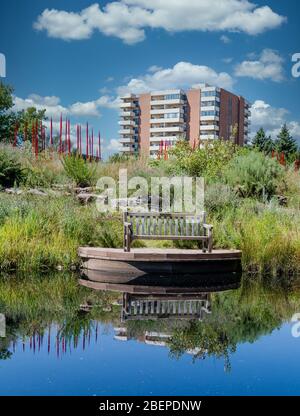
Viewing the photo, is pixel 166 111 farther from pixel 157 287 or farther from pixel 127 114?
pixel 157 287

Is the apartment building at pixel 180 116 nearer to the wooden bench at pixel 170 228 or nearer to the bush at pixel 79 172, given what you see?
the bush at pixel 79 172

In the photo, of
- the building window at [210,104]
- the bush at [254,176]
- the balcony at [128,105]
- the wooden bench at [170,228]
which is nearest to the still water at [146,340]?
the wooden bench at [170,228]

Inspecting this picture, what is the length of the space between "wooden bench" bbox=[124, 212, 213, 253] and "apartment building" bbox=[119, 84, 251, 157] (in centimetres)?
6770

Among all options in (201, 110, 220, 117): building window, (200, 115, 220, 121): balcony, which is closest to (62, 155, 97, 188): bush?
(200, 115, 220, 121): balcony

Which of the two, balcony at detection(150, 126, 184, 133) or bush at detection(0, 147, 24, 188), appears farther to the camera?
balcony at detection(150, 126, 184, 133)

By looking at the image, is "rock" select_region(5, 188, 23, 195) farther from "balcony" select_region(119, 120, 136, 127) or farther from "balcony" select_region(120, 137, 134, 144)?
"balcony" select_region(120, 137, 134, 144)

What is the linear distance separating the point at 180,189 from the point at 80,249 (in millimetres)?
3215

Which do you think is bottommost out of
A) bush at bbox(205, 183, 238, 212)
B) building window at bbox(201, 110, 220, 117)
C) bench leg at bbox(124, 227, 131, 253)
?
bench leg at bbox(124, 227, 131, 253)

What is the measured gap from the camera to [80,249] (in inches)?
341

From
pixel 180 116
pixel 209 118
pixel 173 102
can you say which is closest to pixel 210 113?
pixel 209 118

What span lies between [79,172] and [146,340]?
8.36 meters

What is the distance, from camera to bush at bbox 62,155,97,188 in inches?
509

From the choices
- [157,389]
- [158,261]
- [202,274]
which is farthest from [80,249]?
[157,389]

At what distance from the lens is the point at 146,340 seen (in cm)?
493
